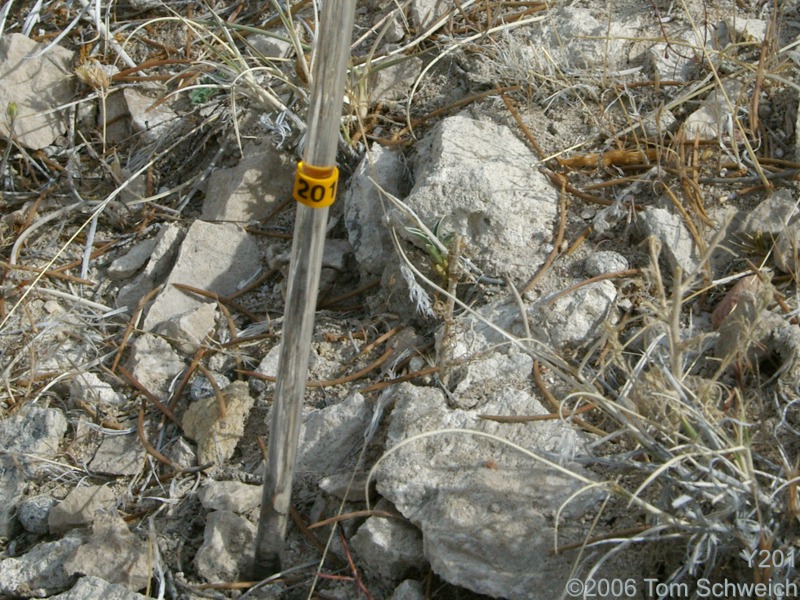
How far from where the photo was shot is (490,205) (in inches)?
99.0

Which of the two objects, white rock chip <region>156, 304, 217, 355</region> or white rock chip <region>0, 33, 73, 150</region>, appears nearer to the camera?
white rock chip <region>156, 304, 217, 355</region>

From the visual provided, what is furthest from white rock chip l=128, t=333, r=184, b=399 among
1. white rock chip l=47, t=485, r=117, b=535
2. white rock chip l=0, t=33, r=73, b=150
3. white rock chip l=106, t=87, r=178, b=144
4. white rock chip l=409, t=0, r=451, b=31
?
white rock chip l=409, t=0, r=451, b=31

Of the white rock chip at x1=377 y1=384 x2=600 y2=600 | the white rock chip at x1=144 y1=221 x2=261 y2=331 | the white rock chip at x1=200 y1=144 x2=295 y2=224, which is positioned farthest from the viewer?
the white rock chip at x1=200 y1=144 x2=295 y2=224

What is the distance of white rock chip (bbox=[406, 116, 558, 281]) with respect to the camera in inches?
98.6

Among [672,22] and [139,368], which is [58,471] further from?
[672,22]

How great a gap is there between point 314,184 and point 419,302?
A: 2.67ft

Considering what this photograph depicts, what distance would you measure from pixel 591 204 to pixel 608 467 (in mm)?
865

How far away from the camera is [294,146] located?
2.90 m

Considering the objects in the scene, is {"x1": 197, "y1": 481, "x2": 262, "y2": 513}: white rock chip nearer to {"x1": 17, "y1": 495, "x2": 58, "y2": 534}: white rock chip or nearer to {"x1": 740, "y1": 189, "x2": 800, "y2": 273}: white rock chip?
{"x1": 17, "y1": 495, "x2": 58, "y2": 534}: white rock chip

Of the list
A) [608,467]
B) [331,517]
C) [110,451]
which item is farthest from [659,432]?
[110,451]

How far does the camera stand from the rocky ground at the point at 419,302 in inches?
75.3

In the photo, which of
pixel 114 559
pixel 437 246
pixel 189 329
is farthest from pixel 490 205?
Result: pixel 114 559

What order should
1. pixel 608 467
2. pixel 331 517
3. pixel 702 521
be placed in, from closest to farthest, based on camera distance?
pixel 702 521, pixel 608 467, pixel 331 517

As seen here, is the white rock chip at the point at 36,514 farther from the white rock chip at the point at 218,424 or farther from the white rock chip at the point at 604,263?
the white rock chip at the point at 604,263
